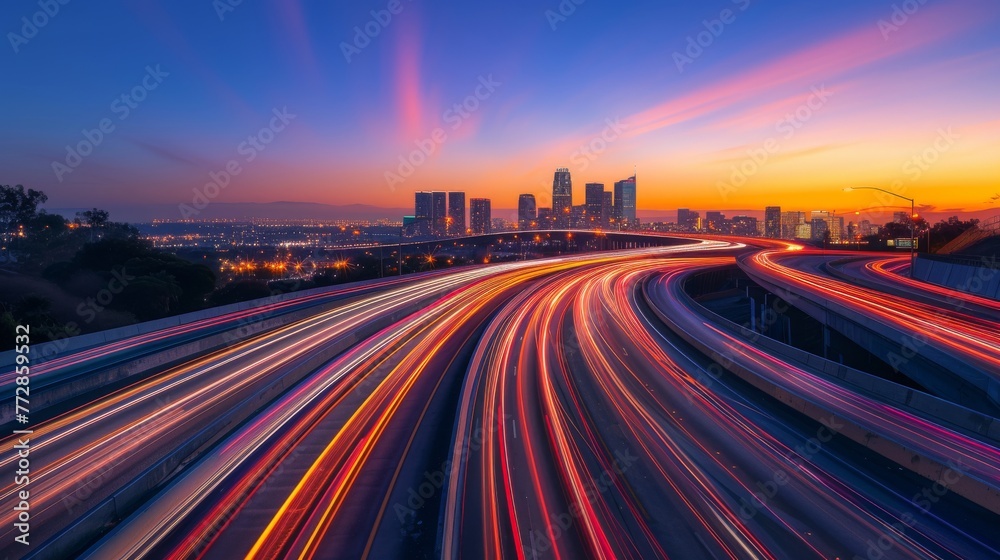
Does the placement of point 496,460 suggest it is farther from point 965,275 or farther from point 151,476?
point 965,275

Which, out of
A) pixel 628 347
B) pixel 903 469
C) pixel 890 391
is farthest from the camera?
pixel 628 347

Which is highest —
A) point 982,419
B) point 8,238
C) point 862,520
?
point 8,238

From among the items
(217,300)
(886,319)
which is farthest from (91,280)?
(886,319)

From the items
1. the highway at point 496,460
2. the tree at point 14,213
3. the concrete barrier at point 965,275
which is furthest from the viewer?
the tree at point 14,213

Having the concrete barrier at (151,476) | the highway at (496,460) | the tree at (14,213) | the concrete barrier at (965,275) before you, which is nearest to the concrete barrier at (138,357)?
the highway at (496,460)

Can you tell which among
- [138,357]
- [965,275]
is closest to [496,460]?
[138,357]

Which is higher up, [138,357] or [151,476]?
[138,357]

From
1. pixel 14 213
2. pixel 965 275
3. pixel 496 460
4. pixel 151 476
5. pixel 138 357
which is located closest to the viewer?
pixel 151 476

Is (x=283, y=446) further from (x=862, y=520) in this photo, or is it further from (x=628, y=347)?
(x=628, y=347)

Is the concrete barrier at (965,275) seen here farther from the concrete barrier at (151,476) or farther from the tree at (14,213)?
the tree at (14,213)
